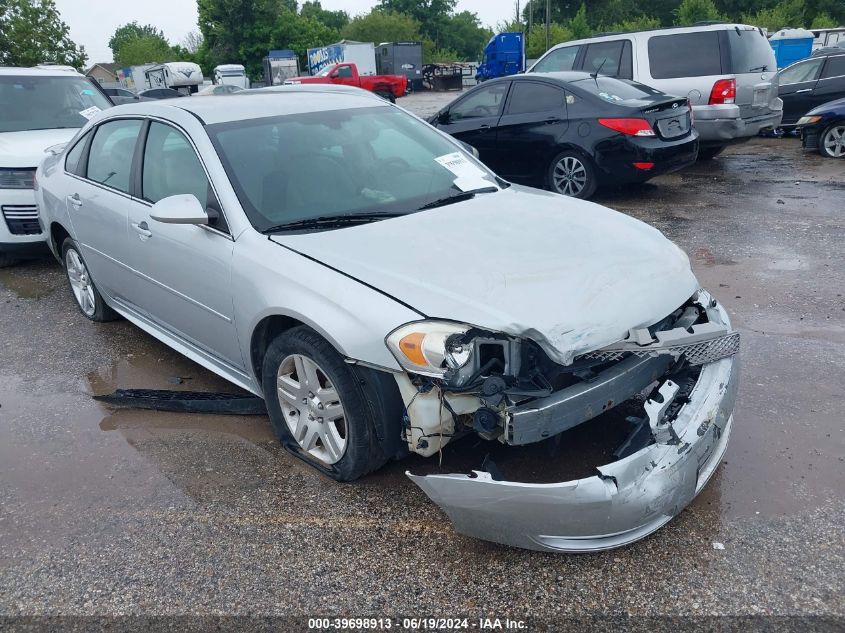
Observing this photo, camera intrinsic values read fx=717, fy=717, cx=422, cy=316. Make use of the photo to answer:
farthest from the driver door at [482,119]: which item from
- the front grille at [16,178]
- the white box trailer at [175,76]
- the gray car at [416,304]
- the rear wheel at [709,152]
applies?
the white box trailer at [175,76]

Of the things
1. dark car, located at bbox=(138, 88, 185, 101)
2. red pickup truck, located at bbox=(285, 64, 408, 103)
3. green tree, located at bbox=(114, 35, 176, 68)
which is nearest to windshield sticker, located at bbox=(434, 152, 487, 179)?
dark car, located at bbox=(138, 88, 185, 101)

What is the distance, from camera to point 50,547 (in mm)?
2963

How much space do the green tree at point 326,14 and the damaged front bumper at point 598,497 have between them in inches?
4216

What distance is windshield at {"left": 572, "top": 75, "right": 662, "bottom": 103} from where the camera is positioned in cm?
813

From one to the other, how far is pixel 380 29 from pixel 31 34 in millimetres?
50536

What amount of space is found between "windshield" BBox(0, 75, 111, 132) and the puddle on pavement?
1437 millimetres

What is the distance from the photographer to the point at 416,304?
2.73 m

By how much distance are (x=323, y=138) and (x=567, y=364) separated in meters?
2.06

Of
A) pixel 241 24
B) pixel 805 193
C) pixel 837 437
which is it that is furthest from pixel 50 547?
pixel 241 24

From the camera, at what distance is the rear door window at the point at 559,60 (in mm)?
10719

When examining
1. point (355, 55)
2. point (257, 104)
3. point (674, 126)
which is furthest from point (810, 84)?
point (355, 55)

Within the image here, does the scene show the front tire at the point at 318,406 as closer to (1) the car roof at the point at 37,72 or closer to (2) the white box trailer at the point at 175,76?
(1) the car roof at the point at 37,72

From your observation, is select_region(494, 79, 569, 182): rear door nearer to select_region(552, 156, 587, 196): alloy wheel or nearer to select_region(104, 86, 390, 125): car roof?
select_region(552, 156, 587, 196): alloy wheel

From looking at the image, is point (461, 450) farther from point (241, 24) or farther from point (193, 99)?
point (241, 24)
